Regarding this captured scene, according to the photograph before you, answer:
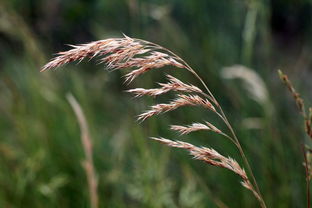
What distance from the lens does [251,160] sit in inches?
110

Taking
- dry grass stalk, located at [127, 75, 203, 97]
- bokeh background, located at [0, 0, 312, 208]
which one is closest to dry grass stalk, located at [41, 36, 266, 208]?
dry grass stalk, located at [127, 75, 203, 97]

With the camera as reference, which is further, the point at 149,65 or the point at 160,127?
the point at 160,127

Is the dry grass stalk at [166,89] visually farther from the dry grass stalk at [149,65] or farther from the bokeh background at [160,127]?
the bokeh background at [160,127]

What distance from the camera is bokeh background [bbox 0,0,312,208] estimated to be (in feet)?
8.38

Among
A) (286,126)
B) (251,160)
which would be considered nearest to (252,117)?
(286,126)

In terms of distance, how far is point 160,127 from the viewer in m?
3.04

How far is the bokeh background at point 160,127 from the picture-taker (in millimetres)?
2555

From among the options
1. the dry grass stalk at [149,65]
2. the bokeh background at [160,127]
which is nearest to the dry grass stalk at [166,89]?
the dry grass stalk at [149,65]

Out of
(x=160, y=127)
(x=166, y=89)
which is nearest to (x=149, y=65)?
(x=166, y=89)

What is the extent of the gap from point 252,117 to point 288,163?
19.5 inches

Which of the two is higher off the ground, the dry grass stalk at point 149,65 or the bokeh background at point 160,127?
the dry grass stalk at point 149,65

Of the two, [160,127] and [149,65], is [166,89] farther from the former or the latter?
[160,127]

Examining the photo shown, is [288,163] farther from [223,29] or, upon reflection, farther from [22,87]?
[22,87]

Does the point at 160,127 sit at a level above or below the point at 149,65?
below
